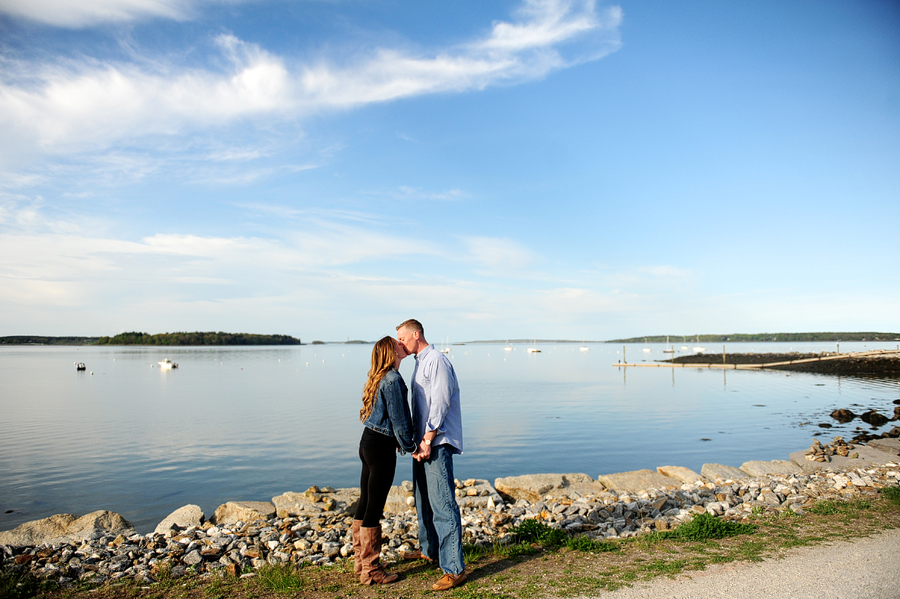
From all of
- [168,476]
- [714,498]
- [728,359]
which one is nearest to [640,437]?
[714,498]

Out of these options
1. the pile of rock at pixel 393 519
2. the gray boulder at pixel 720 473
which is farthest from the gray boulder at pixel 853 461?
the gray boulder at pixel 720 473

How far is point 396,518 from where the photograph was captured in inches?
369

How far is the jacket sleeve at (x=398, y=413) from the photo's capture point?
18.3 feet

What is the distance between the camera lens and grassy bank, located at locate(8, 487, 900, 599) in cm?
540

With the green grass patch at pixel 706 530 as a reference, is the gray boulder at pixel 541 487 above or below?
below

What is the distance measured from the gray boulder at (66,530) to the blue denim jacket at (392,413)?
6804 millimetres

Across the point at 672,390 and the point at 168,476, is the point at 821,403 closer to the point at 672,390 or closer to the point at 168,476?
the point at 672,390

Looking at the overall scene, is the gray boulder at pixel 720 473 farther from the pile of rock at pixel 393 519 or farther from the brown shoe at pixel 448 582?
the brown shoe at pixel 448 582

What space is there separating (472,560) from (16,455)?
2230 cm

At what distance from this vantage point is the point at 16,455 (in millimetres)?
20469

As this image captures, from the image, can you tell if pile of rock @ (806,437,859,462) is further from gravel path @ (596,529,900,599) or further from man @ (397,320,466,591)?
man @ (397,320,466,591)

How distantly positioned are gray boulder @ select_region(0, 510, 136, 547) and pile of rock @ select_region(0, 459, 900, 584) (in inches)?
0.7

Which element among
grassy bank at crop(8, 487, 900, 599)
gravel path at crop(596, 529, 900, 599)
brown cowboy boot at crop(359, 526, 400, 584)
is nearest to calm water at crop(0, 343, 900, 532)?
grassy bank at crop(8, 487, 900, 599)

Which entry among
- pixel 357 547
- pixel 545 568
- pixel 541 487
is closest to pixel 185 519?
pixel 357 547
